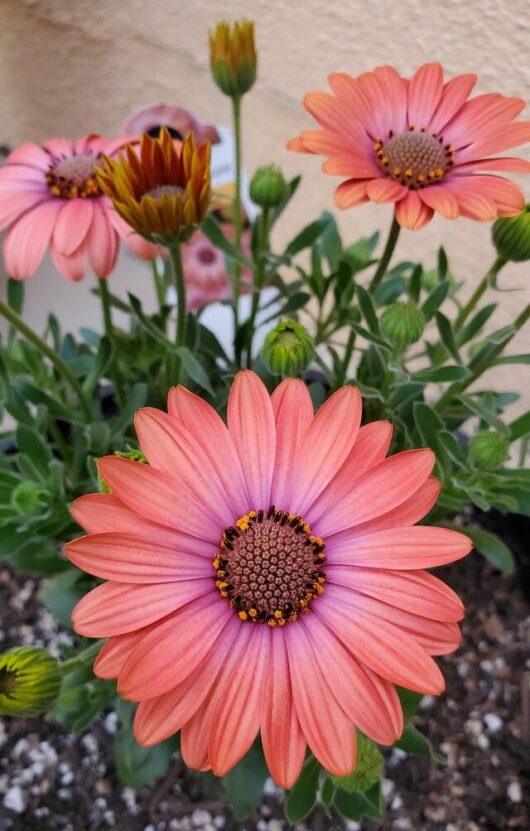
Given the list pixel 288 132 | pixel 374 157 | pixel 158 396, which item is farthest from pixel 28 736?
pixel 288 132

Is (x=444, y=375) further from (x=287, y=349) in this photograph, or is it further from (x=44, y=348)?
(x=44, y=348)

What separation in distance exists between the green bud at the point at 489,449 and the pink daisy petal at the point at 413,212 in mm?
174

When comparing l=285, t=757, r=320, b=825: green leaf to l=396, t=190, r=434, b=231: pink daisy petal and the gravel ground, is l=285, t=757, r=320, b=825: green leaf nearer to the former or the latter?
the gravel ground

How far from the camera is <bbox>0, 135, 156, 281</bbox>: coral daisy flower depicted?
57 centimetres

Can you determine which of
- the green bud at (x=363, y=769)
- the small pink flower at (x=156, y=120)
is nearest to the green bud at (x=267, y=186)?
the small pink flower at (x=156, y=120)

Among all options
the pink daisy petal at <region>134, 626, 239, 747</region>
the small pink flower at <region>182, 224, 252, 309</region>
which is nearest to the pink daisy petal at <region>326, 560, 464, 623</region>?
the pink daisy petal at <region>134, 626, 239, 747</region>

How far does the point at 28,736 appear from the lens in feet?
2.67

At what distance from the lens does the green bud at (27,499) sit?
59 centimetres

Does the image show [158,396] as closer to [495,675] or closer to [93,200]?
[93,200]

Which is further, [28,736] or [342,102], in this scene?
[28,736]

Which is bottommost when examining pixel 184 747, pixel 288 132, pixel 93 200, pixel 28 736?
pixel 28 736

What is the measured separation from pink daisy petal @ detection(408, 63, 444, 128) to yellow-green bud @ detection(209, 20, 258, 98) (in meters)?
0.15

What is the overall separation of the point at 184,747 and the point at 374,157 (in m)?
0.45

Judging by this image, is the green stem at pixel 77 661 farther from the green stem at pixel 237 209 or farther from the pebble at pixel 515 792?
the pebble at pixel 515 792
